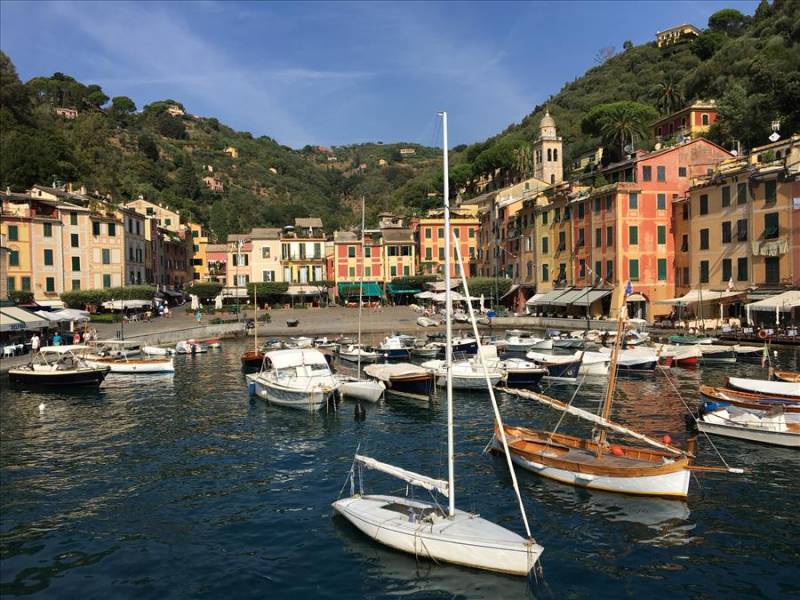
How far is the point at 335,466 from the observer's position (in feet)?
82.4

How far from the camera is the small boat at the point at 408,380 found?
37625 mm

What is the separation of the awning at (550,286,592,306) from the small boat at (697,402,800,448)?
A: 44.2m

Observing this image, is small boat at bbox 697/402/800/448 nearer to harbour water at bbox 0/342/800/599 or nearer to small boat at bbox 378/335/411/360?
harbour water at bbox 0/342/800/599

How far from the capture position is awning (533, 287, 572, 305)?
7693 centimetres

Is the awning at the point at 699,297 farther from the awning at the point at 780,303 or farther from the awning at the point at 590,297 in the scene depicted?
the awning at the point at 590,297

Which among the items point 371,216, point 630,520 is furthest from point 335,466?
point 371,216

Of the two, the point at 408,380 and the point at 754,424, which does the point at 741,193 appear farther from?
the point at 408,380

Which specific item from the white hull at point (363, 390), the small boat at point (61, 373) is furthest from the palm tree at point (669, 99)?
the small boat at point (61, 373)

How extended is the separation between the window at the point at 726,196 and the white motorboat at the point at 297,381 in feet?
146

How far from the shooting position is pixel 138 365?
157 feet

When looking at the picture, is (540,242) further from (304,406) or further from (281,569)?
(281,569)

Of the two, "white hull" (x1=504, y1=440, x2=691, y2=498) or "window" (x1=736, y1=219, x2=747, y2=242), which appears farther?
"window" (x1=736, y1=219, x2=747, y2=242)

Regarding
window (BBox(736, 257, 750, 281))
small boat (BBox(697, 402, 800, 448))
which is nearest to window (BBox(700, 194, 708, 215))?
window (BBox(736, 257, 750, 281))

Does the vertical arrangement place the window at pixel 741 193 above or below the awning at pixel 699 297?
above
